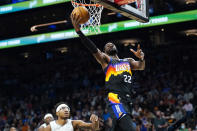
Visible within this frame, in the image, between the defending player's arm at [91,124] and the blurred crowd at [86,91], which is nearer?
the defending player's arm at [91,124]

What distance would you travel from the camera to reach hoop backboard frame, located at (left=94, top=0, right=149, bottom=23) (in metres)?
5.25

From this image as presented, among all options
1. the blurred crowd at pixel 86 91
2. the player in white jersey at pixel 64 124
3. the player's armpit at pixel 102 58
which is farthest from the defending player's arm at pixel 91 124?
the blurred crowd at pixel 86 91

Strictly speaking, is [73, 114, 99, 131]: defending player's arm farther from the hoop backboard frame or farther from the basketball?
the hoop backboard frame

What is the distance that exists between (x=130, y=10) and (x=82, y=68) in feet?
46.0

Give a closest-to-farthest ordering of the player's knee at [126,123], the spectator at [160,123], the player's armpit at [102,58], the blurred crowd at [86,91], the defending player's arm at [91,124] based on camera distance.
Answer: the player's knee at [126,123] → the defending player's arm at [91,124] → the player's armpit at [102,58] → the spectator at [160,123] → the blurred crowd at [86,91]

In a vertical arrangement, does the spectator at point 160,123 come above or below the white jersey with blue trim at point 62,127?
below

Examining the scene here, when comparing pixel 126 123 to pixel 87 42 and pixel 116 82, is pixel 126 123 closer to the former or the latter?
pixel 116 82

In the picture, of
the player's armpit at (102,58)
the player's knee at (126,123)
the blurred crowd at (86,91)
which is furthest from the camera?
the blurred crowd at (86,91)

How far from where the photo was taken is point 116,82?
14.4 feet

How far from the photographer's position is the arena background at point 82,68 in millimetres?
13086

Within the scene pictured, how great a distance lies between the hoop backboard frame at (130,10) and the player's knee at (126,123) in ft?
6.34

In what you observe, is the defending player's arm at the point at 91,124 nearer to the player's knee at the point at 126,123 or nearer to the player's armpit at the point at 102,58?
the player's knee at the point at 126,123

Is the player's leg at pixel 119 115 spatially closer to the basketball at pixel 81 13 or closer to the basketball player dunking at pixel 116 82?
the basketball player dunking at pixel 116 82

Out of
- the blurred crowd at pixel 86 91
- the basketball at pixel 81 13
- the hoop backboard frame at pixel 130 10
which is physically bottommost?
the blurred crowd at pixel 86 91
